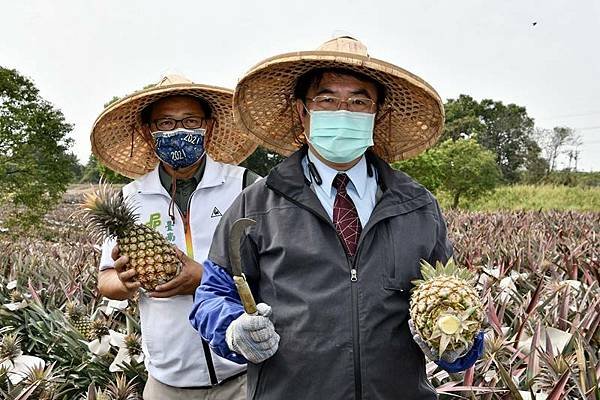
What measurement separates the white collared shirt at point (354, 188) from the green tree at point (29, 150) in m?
15.3

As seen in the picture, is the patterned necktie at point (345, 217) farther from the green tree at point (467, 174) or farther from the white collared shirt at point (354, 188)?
the green tree at point (467, 174)

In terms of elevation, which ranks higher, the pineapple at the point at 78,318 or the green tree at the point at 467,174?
the green tree at the point at 467,174

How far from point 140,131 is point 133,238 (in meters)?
0.82

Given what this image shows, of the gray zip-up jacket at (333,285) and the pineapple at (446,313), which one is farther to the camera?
the gray zip-up jacket at (333,285)

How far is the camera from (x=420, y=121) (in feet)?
7.91

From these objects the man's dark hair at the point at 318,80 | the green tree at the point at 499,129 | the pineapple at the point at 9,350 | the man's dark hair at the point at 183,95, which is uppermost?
the green tree at the point at 499,129

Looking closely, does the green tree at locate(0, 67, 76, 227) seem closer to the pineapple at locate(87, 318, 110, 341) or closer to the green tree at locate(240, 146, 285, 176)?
the pineapple at locate(87, 318, 110, 341)

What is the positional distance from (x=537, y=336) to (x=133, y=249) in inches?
62.8

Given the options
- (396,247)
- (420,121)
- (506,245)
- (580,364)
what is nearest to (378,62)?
(420,121)

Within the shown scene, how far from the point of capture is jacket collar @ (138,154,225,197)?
8.12 ft

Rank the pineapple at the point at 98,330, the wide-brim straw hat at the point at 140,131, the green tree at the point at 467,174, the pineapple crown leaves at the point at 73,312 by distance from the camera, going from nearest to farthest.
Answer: the wide-brim straw hat at the point at 140,131 < the pineapple at the point at 98,330 < the pineapple crown leaves at the point at 73,312 < the green tree at the point at 467,174

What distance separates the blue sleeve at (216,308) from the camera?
5.81 feet

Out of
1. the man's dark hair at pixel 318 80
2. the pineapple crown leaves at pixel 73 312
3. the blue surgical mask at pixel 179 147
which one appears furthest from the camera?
the pineapple crown leaves at pixel 73 312

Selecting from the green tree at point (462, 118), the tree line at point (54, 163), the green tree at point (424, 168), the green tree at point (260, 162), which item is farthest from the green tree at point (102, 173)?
the green tree at point (462, 118)
